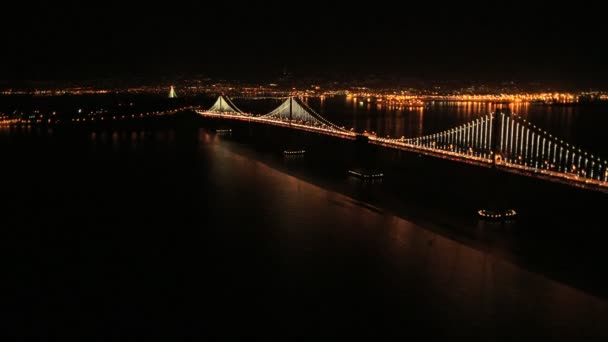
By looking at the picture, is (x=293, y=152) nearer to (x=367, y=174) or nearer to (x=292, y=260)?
(x=367, y=174)

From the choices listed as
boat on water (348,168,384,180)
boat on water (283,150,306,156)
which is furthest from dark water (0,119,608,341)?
boat on water (283,150,306,156)

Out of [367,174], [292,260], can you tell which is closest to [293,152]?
[367,174]

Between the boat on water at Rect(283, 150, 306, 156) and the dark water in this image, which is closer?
the dark water

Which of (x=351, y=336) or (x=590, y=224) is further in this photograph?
(x=590, y=224)

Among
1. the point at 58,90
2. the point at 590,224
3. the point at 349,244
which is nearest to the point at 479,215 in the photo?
the point at 590,224

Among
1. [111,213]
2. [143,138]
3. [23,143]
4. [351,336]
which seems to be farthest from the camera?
[143,138]

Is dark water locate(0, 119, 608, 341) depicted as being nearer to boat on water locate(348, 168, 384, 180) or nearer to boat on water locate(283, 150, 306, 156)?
boat on water locate(348, 168, 384, 180)

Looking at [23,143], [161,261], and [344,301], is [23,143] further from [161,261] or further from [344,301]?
[344,301]

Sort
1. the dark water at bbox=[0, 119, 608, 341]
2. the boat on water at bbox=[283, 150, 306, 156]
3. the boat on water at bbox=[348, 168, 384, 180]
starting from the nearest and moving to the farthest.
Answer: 1. the dark water at bbox=[0, 119, 608, 341]
2. the boat on water at bbox=[348, 168, 384, 180]
3. the boat on water at bbox=[283, 150, 306, 156]
